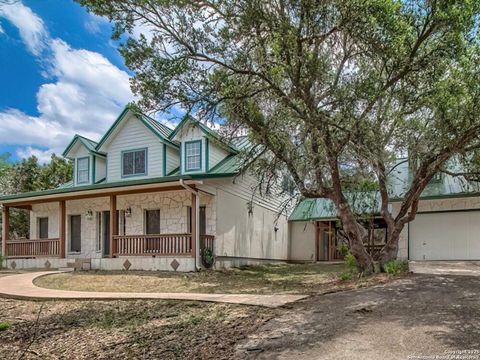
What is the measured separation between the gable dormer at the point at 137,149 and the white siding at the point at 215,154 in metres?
1.49

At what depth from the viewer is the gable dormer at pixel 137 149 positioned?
57.7 feet

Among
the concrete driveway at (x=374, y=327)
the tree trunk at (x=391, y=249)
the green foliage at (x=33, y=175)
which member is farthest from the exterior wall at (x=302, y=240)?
the green foliage at (x=33, y=175)

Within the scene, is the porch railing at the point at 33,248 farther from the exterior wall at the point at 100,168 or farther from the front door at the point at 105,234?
the exterior wall at the point at 100,168

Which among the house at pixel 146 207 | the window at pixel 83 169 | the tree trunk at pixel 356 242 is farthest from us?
the window at pixel 83 169

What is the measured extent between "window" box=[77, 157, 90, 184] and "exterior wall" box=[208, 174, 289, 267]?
6742 millimetres

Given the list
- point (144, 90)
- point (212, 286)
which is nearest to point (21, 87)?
point (144, 90)

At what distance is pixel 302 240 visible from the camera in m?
22.7

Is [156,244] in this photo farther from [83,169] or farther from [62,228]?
[83,169]

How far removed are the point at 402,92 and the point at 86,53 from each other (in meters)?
8.02

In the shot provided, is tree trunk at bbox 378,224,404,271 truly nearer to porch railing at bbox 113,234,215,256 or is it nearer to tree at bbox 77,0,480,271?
tree at bbox 77,0,480,271

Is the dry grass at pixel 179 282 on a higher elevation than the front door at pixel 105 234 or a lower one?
lower

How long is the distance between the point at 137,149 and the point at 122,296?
9.98m

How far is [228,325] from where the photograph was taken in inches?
254

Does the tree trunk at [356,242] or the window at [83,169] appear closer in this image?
the tree trunk at [356,242]
